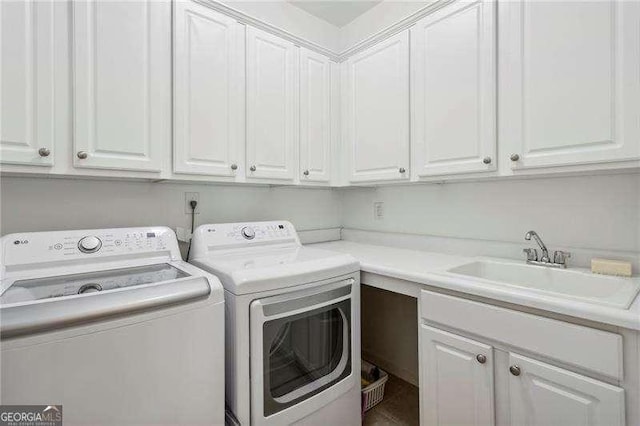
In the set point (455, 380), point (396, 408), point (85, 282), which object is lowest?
point (396, 408)

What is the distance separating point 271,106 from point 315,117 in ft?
1.18

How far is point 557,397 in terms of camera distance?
3.36ft

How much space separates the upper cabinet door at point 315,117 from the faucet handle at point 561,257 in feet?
4.55

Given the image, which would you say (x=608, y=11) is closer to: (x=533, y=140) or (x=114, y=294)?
(x=533, y=140)

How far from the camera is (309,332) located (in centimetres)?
148

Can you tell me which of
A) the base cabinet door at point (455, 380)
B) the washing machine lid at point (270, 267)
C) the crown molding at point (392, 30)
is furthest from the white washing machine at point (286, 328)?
the crown molding at point (392, 30)

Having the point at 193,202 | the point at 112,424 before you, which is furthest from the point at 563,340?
the point at 193,202

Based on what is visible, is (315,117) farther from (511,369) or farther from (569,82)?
(511,369)

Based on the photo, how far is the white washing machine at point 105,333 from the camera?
2.79 ft

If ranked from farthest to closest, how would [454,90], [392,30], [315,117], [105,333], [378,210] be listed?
[378,210] → [315,117] → [392,30] → [454,90] → [105,333]

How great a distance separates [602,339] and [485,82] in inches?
45.9

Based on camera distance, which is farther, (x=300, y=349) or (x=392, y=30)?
(x=392, y=30)

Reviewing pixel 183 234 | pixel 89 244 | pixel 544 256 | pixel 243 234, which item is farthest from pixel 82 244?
pixel 544 256

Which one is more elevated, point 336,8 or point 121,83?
point 336,8
